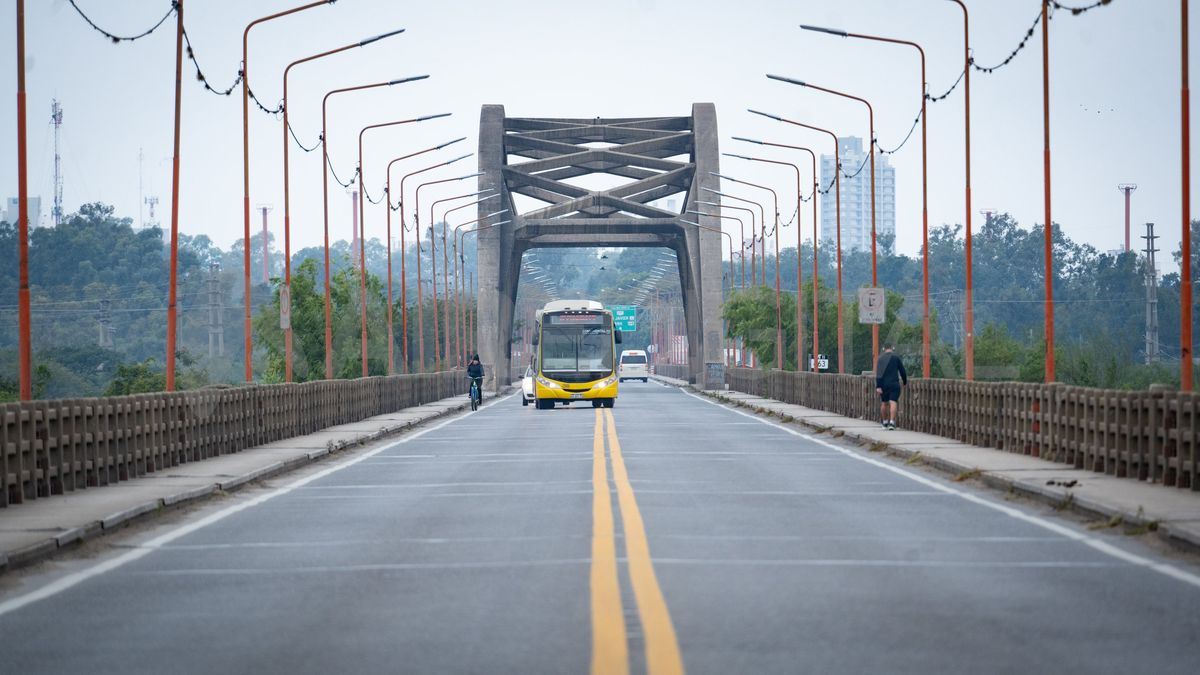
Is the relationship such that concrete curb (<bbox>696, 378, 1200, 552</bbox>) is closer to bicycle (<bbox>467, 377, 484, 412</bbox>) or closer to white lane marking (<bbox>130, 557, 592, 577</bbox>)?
white lane marking (<bbox>130, 557, 592, 577</bbox>)

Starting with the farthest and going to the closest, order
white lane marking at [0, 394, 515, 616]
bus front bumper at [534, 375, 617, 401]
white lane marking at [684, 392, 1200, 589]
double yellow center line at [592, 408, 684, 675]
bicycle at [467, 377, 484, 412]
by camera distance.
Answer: bus front bumper at [534, 375, 617, 401]
bicycle at [467, 377, 484, 412]
white lane marking at [684, 392, 1200, 589]
white lane marking at [0, 394, 515, 616]
double yellow center line at [592, 408, 684, 675]

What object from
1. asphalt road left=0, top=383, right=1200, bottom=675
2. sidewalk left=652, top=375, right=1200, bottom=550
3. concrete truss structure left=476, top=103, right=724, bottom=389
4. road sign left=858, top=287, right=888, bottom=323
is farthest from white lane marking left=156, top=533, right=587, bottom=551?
concrete truss structure left=476, top=103, right=724, bottom=389

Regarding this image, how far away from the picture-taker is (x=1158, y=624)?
905 cm

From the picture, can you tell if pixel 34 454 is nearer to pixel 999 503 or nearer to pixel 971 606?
pixel 999 503

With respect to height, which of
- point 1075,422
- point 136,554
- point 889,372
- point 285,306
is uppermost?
point 285,306

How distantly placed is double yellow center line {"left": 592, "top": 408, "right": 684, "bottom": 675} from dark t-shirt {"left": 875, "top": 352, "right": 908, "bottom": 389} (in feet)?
53.6

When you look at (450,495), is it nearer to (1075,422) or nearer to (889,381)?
(1075,422)

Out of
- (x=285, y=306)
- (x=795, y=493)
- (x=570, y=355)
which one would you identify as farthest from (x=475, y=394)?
(x=795, y=493)

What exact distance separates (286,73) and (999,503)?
24624 millimetres

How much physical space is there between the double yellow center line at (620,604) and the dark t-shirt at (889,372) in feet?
53.6

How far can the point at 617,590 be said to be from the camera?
405 inches

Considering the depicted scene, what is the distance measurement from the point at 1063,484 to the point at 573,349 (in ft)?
124

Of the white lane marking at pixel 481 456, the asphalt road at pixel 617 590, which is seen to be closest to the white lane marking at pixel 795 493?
the asphalt road at pixel 617 590

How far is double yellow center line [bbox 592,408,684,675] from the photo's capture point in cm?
791
